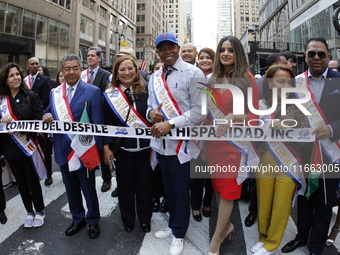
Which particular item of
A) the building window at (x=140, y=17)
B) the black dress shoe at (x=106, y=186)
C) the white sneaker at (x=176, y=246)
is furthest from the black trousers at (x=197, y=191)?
the building window at (x=140, y=17)

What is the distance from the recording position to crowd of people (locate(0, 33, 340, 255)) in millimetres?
2562

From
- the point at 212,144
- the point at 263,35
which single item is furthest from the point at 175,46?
the point at 263,35

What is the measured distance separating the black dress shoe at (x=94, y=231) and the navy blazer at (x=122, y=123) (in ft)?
3.43

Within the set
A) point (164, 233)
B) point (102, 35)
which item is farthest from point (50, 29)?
point (164, 233)

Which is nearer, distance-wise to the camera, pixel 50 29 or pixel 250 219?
pixel 250 219

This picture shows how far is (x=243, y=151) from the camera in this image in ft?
8.49

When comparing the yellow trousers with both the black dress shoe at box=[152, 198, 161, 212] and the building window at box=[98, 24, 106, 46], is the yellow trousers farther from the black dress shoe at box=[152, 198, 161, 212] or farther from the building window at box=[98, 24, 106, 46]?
the building window at box=[98, 24, 106, 46]

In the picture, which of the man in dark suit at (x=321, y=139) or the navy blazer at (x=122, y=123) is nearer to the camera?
the man in dark suit at (x=321, y=139)

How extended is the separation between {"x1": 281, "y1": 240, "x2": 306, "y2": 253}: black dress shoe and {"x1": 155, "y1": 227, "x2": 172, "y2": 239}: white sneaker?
1264 millimetres

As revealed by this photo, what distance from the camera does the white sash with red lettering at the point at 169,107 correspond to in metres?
2.74

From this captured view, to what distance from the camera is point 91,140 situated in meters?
3.10

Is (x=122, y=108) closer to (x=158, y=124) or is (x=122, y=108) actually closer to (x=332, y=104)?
(x=158, y=124)

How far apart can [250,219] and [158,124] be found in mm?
1865

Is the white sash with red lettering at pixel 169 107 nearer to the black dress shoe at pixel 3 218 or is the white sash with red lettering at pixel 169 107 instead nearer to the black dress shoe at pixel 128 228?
the black dress shoe at pixel 128 228
